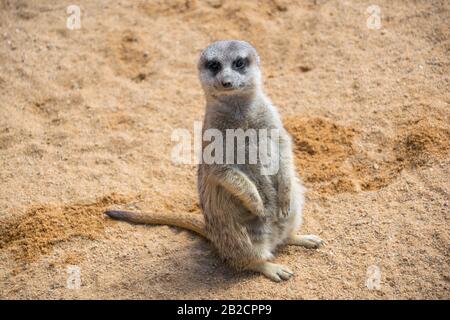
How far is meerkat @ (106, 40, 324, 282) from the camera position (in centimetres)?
271

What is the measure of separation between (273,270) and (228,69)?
1.10 metres

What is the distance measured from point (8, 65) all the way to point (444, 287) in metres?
3.98

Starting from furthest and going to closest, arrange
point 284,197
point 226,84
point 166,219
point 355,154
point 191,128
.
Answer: point 191,128 < point 355,154 < point 166,219 < point 284,197 < point 226,84

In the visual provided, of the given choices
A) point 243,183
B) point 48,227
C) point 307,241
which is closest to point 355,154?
point 307,241

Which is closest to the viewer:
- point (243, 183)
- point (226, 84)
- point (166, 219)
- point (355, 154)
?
point (226, 84)

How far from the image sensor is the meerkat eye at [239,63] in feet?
8.87

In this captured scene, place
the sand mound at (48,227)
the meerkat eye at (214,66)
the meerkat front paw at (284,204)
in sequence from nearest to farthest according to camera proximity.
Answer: the meerkat eye at (214,66)
the meerkat front paw at (284,204)
the sand mound at (48,227)

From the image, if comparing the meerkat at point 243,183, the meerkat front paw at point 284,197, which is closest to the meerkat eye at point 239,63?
the meerkat at point 243,183

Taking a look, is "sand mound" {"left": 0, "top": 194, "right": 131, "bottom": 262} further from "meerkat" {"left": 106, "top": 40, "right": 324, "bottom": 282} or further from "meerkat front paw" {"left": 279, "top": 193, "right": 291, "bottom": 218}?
"meerkat front paw" {"left": 279, "top": 193, "right": 291, "bottom": 218}

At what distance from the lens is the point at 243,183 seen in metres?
2.71

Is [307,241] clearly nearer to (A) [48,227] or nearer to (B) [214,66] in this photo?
(B) [214,66]

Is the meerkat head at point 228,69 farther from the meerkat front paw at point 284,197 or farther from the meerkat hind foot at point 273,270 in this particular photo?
the meerkat hind foot at point 273,270

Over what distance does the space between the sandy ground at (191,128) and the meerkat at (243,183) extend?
5.2 inches

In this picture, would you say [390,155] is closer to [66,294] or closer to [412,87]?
[412,87]
